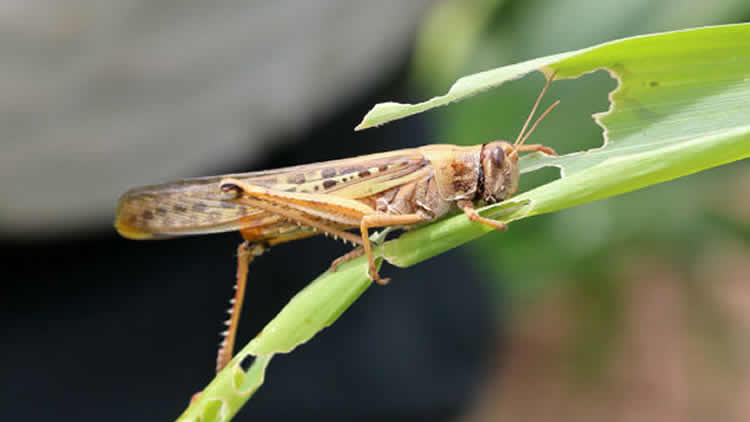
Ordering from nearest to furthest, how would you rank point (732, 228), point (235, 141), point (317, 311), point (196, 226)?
1. point (317, 311)
2. point (196, 226)
3. point (732, 228)
4. point (235, 141)

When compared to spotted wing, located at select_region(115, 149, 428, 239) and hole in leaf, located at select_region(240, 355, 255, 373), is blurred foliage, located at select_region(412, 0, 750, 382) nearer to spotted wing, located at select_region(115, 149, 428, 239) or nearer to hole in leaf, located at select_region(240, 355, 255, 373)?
spotted wing, located at select_region(115, 149, 428, 239)

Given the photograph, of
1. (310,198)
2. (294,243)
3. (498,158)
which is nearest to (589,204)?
(498,158)

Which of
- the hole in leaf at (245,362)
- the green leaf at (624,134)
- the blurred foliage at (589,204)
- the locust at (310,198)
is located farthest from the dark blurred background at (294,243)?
the hole in leaf at (245,362)

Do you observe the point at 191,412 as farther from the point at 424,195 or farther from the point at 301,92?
the point at 301,92

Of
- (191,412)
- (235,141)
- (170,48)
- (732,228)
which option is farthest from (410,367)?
(191,412)

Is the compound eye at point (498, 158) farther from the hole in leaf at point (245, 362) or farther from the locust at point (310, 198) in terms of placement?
the hole in leaf at point (245, 362)

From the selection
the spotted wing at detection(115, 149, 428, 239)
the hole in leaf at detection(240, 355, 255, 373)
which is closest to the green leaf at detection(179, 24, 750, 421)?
the hole in leaf at detection(240, 355, 255, 373)
